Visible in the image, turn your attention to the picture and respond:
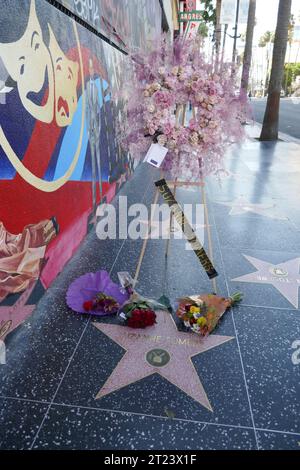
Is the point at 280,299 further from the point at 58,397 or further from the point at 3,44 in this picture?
the point at 3,44

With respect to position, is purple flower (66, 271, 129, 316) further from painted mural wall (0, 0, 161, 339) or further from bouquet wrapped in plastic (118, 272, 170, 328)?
painted mural wall (0, 0, 161, 339)

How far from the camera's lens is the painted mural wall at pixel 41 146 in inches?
98.0

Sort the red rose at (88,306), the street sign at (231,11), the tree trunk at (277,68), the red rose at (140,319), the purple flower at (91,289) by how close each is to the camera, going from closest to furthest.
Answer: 1. the red rose at (140,319)
2. the red rose at (88,306)
3. the purple flower at (91,289)
4. the tree trunk at (277,68)
5. the street sign at (231,11)

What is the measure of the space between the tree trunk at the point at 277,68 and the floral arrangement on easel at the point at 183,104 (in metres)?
11.2

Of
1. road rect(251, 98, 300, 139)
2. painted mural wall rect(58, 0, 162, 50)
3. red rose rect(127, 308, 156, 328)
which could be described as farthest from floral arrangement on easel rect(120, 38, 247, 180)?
red rose rect(127, 308, 156, 328)

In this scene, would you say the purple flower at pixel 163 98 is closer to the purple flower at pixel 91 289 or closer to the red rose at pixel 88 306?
the purple flower at pixel 91 289

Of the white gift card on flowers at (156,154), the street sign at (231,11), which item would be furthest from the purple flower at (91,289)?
the street sign at (231,11)

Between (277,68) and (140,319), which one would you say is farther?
(277,68)

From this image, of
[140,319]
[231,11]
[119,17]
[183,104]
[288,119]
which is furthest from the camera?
[288,119]

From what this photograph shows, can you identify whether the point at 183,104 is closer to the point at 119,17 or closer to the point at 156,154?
the point at 156,154

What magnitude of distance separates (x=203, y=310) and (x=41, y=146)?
6.39 feet

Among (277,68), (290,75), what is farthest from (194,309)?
(290,75)

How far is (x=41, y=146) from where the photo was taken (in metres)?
3.03
